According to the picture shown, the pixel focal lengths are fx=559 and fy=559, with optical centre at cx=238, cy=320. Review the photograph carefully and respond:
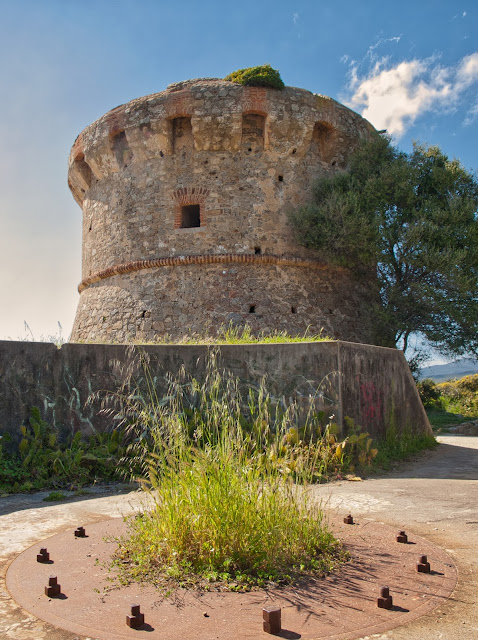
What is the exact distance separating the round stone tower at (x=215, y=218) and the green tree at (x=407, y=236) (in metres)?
0.57

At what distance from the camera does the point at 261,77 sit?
12.9 m

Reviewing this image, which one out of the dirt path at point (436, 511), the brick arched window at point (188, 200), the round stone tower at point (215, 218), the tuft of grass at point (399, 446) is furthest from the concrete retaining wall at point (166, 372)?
the brick arched window at point (188, 200)

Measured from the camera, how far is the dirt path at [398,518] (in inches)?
90.5

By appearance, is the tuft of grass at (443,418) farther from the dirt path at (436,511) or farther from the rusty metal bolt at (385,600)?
the rusty metal bolt at (385,600)

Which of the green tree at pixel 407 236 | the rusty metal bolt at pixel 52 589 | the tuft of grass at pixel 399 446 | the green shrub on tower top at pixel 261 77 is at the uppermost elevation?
the green shrub on tower top at pixel 261 77

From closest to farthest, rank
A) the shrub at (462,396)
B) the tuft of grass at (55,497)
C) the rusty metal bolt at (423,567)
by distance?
the rusty metal bolt at (423,567) → the tuft of grass at (55,497) → the shrub at (462,396)

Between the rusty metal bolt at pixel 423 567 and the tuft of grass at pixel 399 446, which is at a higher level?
the tuft of grass at pixel 399 446

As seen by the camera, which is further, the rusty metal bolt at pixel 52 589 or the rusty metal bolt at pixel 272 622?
the rusty metal bolt at pixel 52 589

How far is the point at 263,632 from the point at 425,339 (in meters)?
12.6

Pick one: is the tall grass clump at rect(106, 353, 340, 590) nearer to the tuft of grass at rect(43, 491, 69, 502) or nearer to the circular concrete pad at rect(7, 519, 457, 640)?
the circular concrete pad at rect(7, 519, 457, 640)

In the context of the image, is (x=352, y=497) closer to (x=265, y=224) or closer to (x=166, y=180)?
(x=265, y=224)

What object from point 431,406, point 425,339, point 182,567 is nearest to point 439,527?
point 182,567

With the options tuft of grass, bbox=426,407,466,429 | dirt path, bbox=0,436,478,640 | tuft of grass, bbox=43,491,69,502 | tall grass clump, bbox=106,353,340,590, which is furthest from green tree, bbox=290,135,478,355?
tall grass clump, bbox=106,353,340,590

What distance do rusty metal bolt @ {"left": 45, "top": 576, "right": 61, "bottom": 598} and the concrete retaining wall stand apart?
3524mm
